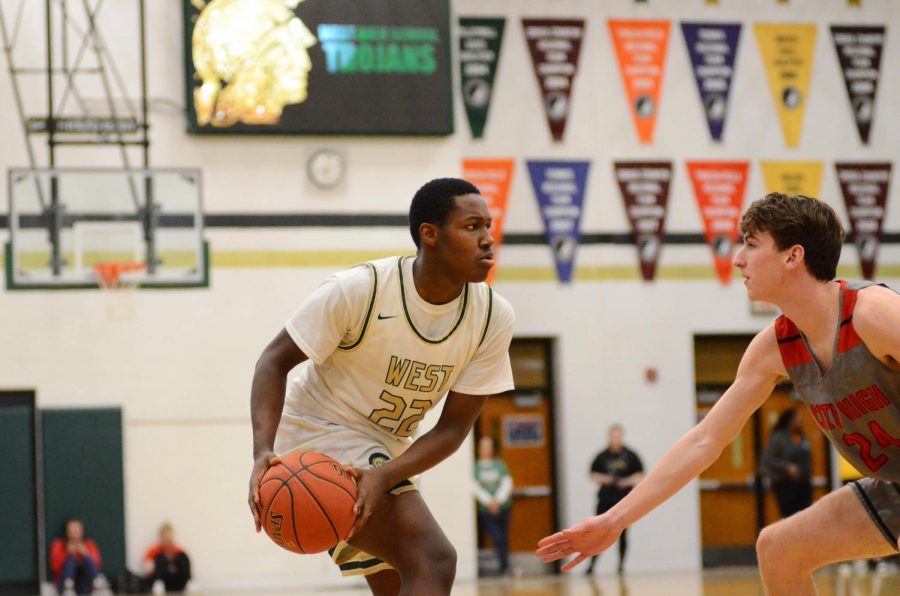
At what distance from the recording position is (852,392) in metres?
4.09

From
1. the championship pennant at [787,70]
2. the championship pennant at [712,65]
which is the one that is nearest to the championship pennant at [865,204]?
the championship pennant at [787,70]

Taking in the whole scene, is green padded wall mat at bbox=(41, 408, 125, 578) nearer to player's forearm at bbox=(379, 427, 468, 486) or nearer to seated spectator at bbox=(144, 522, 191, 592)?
seated spectator at bbox=(144, 522, 191, 592)

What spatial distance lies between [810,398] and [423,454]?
1.44m

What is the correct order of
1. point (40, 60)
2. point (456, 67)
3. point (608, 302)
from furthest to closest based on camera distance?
point (608, 302) → point (456, 67) → point (40, 60)

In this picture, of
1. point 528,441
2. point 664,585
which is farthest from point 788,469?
point 528,441

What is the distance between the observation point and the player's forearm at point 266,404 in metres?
4.56

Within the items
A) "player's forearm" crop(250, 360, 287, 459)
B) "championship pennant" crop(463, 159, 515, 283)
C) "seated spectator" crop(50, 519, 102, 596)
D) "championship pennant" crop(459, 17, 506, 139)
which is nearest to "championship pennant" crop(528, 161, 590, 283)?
"championship pennant" crop(463, 159, 515, 283)

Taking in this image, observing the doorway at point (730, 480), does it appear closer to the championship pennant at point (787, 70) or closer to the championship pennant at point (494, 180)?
the championship pennant at point (787, 70)

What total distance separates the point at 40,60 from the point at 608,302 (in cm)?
750

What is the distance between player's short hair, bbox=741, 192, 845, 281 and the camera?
4062mm

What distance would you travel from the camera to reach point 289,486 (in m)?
4.38

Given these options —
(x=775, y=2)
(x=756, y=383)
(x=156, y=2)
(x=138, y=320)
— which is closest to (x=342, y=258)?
(x=138, y=320)

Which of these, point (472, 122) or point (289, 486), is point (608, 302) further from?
point (289, 486)

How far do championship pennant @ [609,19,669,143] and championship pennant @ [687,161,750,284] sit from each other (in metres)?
Answer: 0.86
